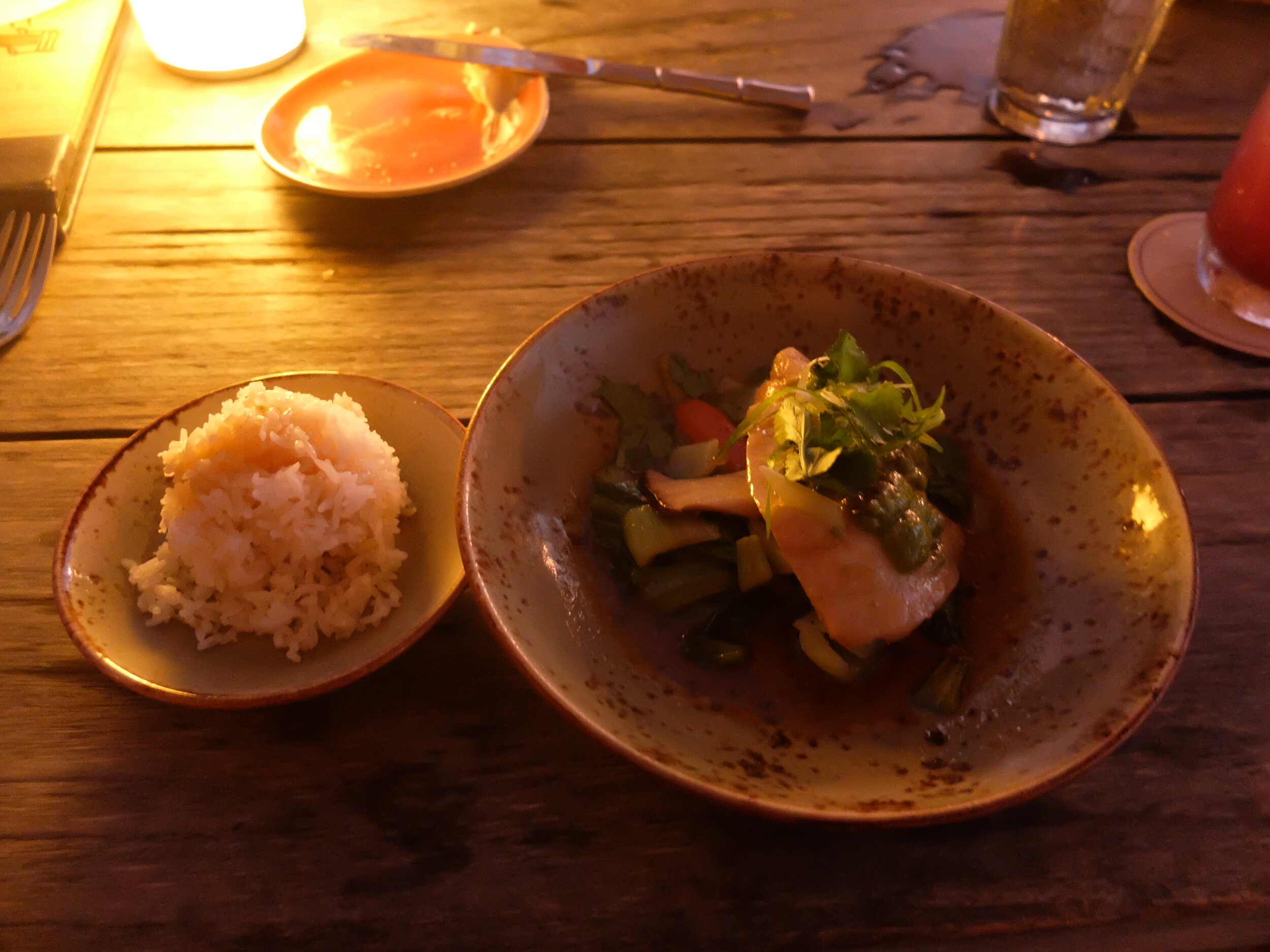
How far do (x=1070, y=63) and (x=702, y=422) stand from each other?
4.86 ft

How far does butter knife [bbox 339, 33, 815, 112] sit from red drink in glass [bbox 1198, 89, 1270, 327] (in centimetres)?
100

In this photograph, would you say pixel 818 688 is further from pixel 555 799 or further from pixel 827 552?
pixel 555 799

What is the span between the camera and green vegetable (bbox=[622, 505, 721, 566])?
3.60 feet

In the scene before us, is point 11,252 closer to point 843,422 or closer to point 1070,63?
point 843,422

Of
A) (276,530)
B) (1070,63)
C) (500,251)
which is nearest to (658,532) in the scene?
(276,530)

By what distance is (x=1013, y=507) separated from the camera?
1.19 meters

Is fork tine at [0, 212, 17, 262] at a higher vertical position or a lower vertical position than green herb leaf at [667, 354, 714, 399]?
lower

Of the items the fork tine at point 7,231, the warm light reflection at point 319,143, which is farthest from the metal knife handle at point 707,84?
the fork tine at point 7,231

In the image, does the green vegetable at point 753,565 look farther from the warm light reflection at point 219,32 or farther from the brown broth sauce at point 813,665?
the warm light reflection at point 219,32

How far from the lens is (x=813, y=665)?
1.06 m

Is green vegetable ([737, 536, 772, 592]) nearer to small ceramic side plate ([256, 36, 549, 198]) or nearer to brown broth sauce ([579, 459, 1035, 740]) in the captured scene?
brown broth sauce ([579, 459, 1035, 740])

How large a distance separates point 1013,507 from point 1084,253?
89cm

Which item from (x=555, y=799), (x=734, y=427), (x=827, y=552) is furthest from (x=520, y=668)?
(x=734, y=427)

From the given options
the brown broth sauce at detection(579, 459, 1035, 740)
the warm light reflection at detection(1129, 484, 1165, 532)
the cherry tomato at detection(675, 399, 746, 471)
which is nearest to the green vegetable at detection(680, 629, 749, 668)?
the brown broth sauce at detection(579, 459, 1035, 740)
